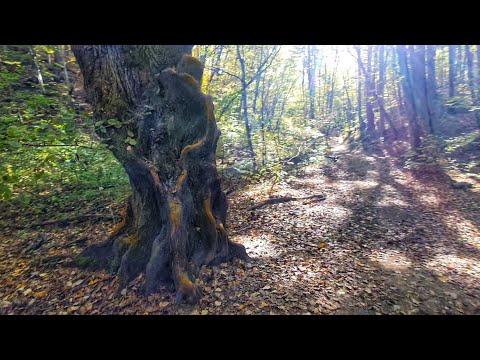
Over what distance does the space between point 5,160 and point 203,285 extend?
461 centimetres

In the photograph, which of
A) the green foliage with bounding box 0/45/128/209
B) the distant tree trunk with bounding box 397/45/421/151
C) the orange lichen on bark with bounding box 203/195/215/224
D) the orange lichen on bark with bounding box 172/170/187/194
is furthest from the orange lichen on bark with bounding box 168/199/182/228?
the distant tree trunk with bounding box 397/45/421/151

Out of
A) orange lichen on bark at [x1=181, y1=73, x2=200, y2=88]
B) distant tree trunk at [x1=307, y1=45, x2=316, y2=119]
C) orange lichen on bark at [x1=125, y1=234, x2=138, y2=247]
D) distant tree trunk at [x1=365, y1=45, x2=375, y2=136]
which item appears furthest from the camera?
distant tree trunk at [x1=307, y1=45, x2=316, y2=119]

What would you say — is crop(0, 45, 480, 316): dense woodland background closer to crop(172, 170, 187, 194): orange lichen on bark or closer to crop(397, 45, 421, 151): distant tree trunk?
crop(397, 45, 421, 151): distant tree trunk

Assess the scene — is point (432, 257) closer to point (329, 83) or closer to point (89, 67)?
point (89, 67)

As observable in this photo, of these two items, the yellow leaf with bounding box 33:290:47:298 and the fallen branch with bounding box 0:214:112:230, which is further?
the fallen branch with bounding box 0:214:112:230

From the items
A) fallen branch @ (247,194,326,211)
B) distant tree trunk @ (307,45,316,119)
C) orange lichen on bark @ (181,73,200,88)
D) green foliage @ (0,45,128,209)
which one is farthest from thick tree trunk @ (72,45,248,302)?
distant tree trunk @ (307,45,316,119)

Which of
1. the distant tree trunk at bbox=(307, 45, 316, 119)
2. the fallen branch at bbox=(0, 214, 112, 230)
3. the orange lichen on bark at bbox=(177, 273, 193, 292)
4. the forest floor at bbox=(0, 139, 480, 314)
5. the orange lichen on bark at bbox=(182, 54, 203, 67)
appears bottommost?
the forest floor at bbox=(0, 139, 480, 314)

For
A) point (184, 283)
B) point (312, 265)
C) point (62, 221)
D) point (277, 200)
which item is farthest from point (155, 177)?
point (277, 200)

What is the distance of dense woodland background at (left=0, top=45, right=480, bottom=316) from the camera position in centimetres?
464

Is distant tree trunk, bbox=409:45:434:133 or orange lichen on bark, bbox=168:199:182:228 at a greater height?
distant tree trunk, bbox=409:45:434:133

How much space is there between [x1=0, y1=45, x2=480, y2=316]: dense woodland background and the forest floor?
3.13 feet

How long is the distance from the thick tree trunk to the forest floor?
0.45 meters

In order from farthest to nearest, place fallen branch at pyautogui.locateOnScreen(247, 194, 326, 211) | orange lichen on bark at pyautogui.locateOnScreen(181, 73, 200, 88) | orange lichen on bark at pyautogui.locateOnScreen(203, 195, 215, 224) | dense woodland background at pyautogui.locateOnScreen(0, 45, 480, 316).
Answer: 1. fallen branch at pyautogui.locateOnScreen(247, 194, 326, 211)
2. dense woodland background at pyautogui.locateOnScreen(0, 45, 480, 316)
3. orange lichen on bark at pyautogui.locateOnScreen(203, 195, 215, 224)
4. orange lichen on bark at pyautogui.locateOnScreen(181, 73, 200, 88)
